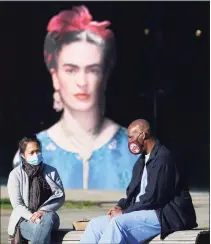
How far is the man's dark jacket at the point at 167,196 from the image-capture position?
286 inches

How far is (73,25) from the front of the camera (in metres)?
21.9

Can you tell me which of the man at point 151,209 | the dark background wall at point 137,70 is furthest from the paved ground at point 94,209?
the man at point 151,209

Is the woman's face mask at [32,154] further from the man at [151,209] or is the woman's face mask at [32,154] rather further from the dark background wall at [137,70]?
the dark background wall at [137,70]

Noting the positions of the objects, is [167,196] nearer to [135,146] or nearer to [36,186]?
[135,146]

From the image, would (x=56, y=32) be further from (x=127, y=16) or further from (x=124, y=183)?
(x=124, y=183)

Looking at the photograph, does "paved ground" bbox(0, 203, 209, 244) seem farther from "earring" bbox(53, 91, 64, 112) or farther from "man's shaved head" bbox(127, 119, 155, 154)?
"man's shaved head" bbox(127, 119, 155, 154)

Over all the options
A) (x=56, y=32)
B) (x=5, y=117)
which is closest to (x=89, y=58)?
(x=56, y=32)

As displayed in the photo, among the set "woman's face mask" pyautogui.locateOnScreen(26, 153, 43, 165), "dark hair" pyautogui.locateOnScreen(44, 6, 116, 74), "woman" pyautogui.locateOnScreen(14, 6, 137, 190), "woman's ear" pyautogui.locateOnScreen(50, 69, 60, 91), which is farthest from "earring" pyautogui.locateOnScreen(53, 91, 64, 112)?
"woman's face mask" pyautogui.locateOnScreen(26, 153, 43, 165)

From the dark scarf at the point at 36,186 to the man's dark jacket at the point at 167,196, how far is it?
0.85 metres

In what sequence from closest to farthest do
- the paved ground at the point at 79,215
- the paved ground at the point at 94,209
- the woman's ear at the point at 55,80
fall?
the paved ground at the point at 79,215, the paved ground at the point at 94,209, the woman's ear at the point at 55,80

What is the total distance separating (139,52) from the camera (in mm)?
21797

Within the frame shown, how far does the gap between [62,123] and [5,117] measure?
149cm

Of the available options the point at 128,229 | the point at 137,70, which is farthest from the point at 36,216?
the point at 137,70

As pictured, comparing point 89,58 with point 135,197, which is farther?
point 89,58
